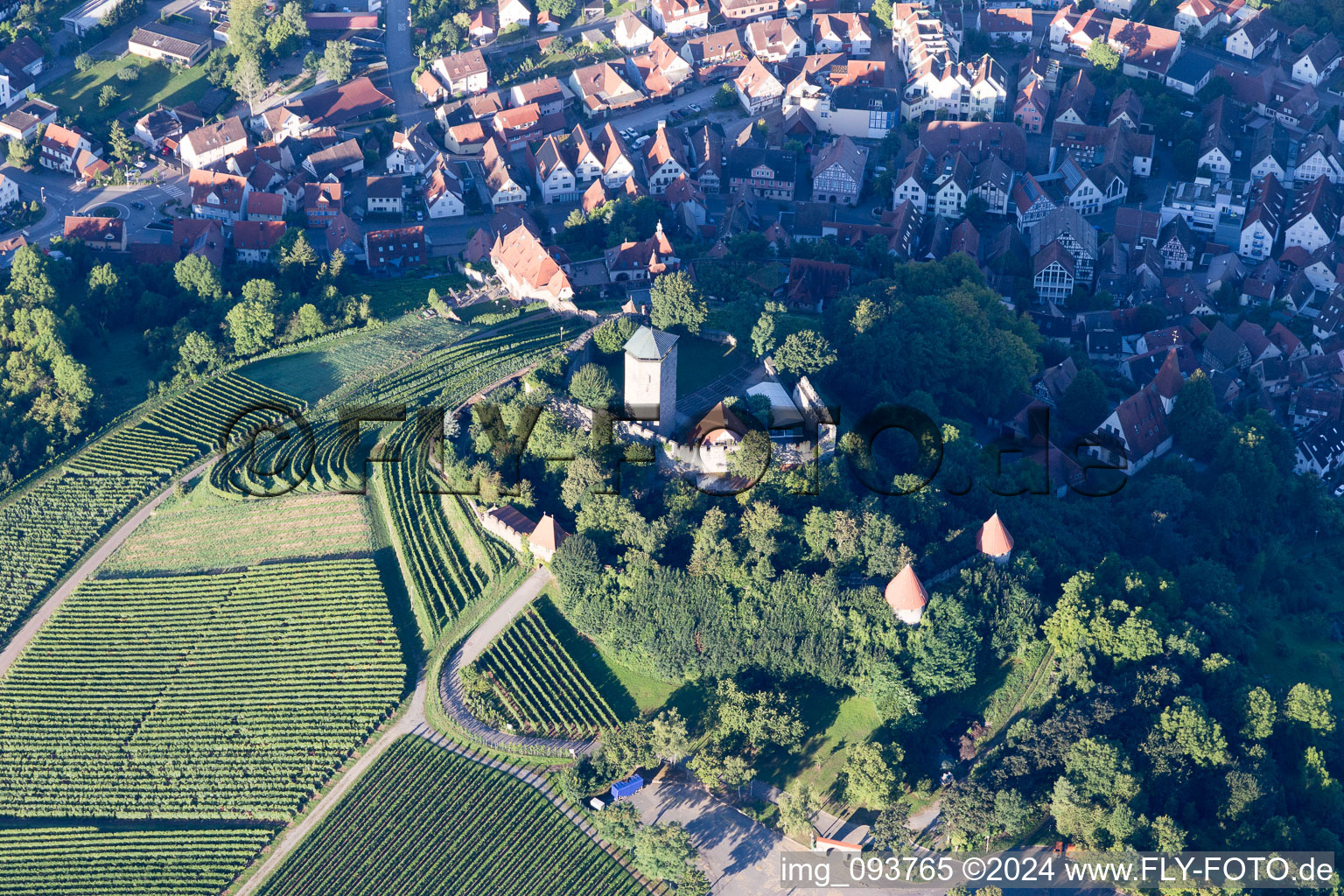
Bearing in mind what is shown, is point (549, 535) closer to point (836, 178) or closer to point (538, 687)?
point (538, 687)

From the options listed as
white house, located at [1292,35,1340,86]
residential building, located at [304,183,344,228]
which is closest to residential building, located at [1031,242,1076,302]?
white house, located at [1292,35,1340,86]

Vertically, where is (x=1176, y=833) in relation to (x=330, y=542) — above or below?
below

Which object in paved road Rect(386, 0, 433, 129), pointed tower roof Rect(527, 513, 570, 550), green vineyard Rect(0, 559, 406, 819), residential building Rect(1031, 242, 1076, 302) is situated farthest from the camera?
paved road Rect(386, 0, 433, 129)

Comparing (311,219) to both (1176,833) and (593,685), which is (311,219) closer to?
(593,685)

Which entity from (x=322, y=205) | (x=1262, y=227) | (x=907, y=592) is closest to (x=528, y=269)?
(x=322, y=205)

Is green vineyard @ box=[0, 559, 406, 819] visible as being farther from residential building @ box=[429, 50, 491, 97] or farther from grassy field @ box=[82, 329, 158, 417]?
residential building @ box=[429, 50, 491, 97]

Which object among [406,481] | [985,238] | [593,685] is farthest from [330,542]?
[985,238]
